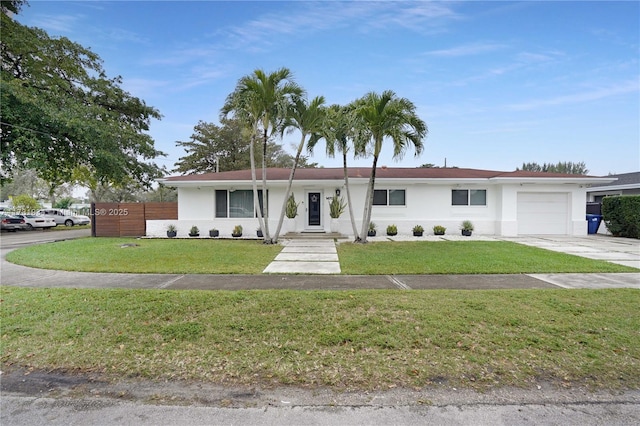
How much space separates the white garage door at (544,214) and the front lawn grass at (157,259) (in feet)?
40.3

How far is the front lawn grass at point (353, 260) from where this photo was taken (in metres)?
7.41

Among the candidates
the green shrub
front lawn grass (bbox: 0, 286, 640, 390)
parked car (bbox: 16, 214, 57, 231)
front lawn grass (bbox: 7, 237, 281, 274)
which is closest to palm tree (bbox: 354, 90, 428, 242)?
front lawn grass (bbox: 7, 237, 281, 274)

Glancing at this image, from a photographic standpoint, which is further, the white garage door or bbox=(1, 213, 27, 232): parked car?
bbox=(1, 213, 27, 232): parked car

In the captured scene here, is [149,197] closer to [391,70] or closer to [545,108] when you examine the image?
[391,70]

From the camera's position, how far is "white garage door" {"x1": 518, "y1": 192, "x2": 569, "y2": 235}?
50.9 feet

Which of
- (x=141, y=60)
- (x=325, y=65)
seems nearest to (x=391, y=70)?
(x=325, y=65)

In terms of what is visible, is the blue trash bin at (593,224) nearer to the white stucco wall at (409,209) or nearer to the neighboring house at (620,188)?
the white stucco wall at (409,209)

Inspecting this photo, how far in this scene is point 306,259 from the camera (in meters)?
9.02

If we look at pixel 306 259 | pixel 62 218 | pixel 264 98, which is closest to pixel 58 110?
pixel 264 98

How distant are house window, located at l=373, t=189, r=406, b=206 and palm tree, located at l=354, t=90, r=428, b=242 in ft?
13.6

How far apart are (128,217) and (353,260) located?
42.4ft

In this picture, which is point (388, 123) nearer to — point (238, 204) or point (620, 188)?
point (238, 204)

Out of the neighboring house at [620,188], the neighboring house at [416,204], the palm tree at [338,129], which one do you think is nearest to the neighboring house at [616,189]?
the neighboring house at [620,188]

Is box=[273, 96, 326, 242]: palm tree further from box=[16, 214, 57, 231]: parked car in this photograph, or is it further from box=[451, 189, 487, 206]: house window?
box=[16, 214, 57, 231]: parked car
